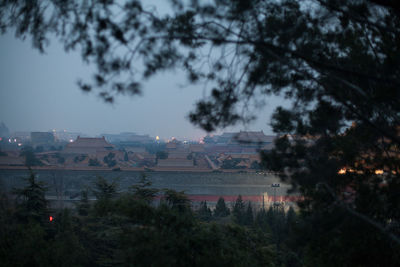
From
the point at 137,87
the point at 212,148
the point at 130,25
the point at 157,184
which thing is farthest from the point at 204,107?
the point at 212,148

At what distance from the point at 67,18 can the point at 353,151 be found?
2.77 metres

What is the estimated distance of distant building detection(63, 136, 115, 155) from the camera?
1080 inches

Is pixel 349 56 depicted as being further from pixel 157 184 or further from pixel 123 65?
pixel 157 184

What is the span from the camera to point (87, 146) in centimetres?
2820

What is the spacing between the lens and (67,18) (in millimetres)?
2262

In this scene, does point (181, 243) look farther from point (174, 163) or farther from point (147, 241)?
point (174, 163)

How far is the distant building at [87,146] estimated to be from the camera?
27.4 m

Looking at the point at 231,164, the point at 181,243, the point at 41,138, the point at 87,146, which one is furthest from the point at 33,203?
the point at 41,138

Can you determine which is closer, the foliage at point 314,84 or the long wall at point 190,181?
the foliage at point 314,84

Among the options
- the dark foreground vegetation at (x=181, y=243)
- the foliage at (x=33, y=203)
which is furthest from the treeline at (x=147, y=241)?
the foliage at (x=33, y=203)

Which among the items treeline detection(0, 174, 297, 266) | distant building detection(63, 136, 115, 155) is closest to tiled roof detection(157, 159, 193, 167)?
distant building detection(63, 136, 115, 155)

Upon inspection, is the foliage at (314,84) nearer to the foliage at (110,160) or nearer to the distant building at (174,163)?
the distant building at (174,163)

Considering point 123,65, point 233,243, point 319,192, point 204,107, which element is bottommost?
point 233,243

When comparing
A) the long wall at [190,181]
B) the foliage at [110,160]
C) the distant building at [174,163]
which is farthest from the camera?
the foliage at [110,160]
